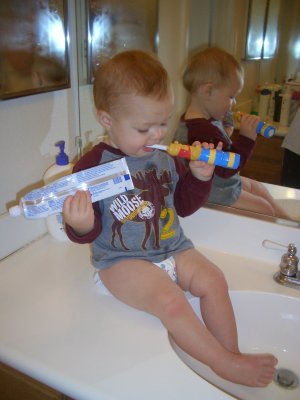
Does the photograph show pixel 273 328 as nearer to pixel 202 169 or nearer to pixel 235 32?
pixel 202 169

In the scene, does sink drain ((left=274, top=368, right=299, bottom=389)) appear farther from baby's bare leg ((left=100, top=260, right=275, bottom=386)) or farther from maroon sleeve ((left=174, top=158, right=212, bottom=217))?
maroon sleeve ((left=174, top=158, right=212, bottom=217))

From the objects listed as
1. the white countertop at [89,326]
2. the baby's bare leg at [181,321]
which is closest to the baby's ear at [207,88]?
the white countertop at [89,326]

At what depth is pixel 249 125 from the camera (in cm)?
81

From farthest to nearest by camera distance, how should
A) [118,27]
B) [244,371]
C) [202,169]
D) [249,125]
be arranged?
[118,27], [249,125], [202,169], [244,371]

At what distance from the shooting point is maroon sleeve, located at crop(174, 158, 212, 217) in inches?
29.3

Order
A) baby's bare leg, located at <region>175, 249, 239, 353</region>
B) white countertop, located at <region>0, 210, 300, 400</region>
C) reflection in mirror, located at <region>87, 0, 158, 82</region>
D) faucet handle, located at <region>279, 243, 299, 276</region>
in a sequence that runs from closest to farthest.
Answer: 1. white countertop, located at <region>0, 210, 300, 400</region>
2. baby's bare leg, located at <region>175, 249, 239, 353</region>
3. faucet handle, located at <region>279, 243, 299, 276</region>
4. reflection in mirror, located at <region>87, 0, 158, 82</region>

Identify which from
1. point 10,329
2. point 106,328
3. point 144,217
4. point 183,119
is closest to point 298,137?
point 183,119

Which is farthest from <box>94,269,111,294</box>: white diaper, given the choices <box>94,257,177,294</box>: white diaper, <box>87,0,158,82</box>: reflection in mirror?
<box>87,0,158,82</box>: reflection in mirror

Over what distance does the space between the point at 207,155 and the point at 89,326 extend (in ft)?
1.14

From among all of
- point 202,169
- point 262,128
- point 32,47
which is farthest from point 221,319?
point 32,47

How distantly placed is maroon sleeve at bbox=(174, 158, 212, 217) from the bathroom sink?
176 mm

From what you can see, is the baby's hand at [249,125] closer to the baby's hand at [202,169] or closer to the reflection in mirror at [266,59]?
the reflection in mirror at [266,59]

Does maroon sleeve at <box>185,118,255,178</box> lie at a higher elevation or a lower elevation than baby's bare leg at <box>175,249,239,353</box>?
higher

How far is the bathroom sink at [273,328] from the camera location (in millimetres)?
727
